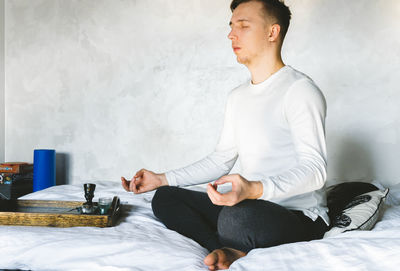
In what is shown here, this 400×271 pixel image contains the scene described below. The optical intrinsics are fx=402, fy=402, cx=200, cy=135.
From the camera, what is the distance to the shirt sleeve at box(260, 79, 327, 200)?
1.06 metres

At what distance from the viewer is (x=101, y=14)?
3021mm

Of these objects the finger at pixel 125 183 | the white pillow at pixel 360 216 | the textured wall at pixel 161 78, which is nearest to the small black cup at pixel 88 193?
the finger at pixel 125 183

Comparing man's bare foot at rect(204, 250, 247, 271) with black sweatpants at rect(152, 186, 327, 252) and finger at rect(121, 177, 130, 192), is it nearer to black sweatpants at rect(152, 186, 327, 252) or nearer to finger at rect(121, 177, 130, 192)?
black sweatpants at rect(152, 186, 327, 252)

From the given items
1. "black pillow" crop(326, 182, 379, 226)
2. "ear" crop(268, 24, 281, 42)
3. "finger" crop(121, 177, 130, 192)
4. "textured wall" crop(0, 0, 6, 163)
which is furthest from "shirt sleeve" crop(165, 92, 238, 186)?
"textured wall" crop(0, 0, 6, 163)

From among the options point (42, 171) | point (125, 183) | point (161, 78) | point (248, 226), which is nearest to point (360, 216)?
point (248, 226)

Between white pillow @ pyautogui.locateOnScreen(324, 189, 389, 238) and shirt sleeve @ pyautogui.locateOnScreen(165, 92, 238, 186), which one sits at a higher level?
shirt sleeve @ pyautogui.locateOnScreen(165, 92, 238, 186)

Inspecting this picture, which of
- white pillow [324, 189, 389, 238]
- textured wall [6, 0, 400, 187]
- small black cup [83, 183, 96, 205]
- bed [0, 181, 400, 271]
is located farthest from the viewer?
textured wall [6, 0, 400, 187]

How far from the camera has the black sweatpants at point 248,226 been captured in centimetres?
106

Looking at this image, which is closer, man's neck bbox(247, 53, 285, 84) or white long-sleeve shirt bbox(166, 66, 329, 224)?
white long-sleeve shirt bbox(166, 66, 329, 224)

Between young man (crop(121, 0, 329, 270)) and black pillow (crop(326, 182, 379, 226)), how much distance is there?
0.27 m

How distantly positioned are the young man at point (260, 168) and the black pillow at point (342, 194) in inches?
10.7

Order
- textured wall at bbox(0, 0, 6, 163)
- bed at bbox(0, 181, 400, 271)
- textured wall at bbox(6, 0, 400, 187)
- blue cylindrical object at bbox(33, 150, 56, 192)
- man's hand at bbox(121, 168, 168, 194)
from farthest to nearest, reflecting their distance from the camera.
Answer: textured wall at bbox(0, 0, 6, 163) → blue cylindrical object at bbox(33, 150, 56, 192) → textured wall at bbox(6, 0, 400, 187) → man's hand at bbox(121, 168, 168, 194) → bed at bbox(0, 181, 400, 271)

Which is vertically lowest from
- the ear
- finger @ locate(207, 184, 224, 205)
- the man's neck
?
finger @ locate(207, 184, 224, 205)

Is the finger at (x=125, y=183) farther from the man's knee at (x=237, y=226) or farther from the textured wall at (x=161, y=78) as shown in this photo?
the textured wall at (x=161, y=78)
